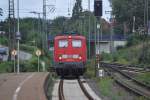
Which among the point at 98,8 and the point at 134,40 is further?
the point at 134,40

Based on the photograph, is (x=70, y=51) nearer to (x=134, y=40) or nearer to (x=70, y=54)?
(x=70, y=54)

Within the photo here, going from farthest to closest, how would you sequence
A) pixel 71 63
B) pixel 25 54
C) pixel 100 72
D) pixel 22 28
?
pixel 22 28
pixel 25 54
pixel 71 63
pixel 100 72

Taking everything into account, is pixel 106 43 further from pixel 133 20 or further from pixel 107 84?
pixel 107 84

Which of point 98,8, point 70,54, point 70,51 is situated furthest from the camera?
point 70,51

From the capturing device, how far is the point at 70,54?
42125 mm

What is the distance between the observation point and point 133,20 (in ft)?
395

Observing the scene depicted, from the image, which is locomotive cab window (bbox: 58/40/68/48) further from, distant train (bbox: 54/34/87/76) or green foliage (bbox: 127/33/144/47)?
green foliage (bbox: 127/33/144/47)

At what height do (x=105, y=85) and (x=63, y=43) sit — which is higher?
(x=63, y=43)

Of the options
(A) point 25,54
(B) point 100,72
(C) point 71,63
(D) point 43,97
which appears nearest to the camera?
(D) point 43,97

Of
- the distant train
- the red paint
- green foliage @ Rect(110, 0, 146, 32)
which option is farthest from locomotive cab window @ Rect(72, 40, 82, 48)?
green foliage @ Rect(110, 0, 146, 32)

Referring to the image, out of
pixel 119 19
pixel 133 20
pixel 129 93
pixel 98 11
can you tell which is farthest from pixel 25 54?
pixel 129 93

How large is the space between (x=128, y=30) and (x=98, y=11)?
105m

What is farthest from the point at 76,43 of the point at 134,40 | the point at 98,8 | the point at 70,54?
the point at 134,40

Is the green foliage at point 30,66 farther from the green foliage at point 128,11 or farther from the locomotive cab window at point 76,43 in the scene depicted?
the green foliage at point 128,11
